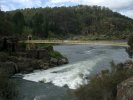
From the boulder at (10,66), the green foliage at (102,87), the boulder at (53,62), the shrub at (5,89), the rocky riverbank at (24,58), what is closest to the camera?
the green foliage at (102,87)

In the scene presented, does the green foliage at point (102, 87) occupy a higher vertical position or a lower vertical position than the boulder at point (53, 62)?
higher

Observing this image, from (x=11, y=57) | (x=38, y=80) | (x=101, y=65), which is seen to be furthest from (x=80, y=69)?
(x=11, y=57)

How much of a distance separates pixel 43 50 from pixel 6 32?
40.0 feet

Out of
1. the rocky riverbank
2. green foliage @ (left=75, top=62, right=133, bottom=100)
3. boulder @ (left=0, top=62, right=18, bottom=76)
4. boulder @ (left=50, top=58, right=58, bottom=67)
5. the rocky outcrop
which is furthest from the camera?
boulder @ (left=50, top=58, right=58, bottom=67)

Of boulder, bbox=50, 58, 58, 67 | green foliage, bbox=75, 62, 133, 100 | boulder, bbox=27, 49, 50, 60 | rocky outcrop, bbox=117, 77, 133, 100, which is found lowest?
boulder, bbox=50, 58, 58, 67

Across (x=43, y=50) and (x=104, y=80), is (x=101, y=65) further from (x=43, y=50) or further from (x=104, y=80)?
(x=104, y=80)

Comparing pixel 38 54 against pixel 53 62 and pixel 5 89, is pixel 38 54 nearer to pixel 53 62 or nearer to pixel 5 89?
pixel 53 62

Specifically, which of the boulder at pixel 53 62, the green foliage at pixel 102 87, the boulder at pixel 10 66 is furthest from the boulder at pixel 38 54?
the green foliage at pixel 102 87

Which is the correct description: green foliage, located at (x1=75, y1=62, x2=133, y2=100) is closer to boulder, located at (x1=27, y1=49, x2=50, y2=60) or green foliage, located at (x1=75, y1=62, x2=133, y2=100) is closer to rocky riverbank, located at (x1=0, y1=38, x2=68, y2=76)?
rocky riverbank, located at (x1=0, y1=38, x2=68, y2=76)

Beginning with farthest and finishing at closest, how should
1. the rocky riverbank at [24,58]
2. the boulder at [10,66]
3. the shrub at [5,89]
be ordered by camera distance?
1. the rocky riverbank at [24,58]
2. the boulder at [10,66]
3. the shrub at [5,89]

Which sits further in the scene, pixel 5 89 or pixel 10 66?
pixel 10 66

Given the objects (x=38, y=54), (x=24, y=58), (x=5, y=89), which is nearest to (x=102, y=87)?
(x=5, y=89)

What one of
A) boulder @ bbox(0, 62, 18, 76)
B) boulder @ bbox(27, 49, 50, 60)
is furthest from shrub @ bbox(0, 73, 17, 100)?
boulder @ bbox(27, 49, 50, 60)

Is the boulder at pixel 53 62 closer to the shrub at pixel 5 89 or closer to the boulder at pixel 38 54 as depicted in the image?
the boulder at pixel 38 54
